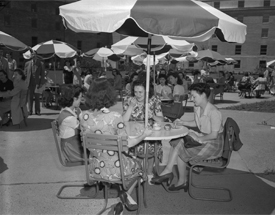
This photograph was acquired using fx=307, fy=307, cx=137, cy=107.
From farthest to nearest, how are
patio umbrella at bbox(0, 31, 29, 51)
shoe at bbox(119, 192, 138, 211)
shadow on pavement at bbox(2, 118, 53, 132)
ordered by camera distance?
shadow on pavement at bbox(2, 118, 53, 132), patio umbrella at bbox(0, 31, 29, 51), shoe at bbox(119, 192, 138, 211)

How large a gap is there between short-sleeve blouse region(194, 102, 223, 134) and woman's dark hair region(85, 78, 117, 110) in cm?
131

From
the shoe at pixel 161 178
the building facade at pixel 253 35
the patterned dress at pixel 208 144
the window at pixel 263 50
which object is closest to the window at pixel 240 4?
the building facade at pixel 253 35

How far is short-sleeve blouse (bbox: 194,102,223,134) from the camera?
366 centimetres

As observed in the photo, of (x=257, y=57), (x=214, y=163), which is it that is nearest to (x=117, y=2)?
(x=214, y=163)

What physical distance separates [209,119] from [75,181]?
1957 mm

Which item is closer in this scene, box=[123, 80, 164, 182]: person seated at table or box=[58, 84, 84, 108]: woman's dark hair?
box=[58, 84, 84, 108]: woman's dark hair

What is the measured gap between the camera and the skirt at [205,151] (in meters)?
3.67

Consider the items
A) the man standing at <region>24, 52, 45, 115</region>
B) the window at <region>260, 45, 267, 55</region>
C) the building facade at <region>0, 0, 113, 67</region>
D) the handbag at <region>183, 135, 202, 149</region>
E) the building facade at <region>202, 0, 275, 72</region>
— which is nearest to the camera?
the handbag at <region>183, 135, 202, 149</region>

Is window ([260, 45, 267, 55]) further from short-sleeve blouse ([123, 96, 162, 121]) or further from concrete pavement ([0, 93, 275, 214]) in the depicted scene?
short-sleeve blouse ([123, 96, 162, 121])

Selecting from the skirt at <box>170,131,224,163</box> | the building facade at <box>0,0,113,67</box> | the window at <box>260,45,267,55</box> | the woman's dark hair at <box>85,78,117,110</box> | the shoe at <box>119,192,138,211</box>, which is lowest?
the shoe at <box>119,192,138,211</box>

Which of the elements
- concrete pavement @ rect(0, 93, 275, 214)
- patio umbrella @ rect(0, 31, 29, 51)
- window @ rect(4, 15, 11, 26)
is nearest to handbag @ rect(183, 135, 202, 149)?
concrete pavement @ rect(0, 93, 275, 214)

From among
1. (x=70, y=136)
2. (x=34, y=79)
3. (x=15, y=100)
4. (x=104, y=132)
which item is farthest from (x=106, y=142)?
(x=34, y=79)

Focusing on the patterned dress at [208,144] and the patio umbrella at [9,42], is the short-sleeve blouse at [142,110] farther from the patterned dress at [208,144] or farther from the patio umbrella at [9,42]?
the patio umbrella at [9,42]

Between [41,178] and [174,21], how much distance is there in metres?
2.79
